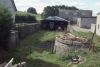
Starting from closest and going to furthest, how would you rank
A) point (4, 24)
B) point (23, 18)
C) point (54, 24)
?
point (4, 24) → point (54, 24) → point (23, 18)

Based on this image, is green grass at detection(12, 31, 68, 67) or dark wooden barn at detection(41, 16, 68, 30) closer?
green grass at detection(12, 31, 68, 67)

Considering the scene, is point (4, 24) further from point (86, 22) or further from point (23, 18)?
point (86, 22)

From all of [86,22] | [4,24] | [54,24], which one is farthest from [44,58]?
[86,22]

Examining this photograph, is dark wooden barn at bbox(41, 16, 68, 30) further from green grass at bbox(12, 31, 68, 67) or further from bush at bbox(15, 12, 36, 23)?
green grass at bbox(12, 31, 68, 67)

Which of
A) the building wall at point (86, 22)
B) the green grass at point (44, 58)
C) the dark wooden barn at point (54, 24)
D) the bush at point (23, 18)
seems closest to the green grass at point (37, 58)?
the green grass at point (44, 58)

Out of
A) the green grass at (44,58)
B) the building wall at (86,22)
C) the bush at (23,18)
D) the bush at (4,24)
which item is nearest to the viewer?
the green grass at (44,58)

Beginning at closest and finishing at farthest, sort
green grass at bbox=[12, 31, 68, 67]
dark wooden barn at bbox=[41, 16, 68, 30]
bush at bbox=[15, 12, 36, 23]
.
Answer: green grass at bbox=[12, 31, 68, 67] < dark wooden barn at bbox=[41, 16, 68, 30] < bush at bbox=[15, 12, 36, 23]

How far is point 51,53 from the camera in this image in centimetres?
2383

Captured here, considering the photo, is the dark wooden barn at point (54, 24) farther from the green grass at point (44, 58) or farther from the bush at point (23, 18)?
the green grass at point (44, 58)

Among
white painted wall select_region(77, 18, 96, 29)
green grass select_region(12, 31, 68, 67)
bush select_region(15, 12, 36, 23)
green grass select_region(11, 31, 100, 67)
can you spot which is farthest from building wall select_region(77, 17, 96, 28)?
green grass select_region(11, 31, 100, 67)

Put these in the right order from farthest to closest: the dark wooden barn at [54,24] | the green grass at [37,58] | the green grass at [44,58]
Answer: the dark wooden barn at [54,24] → the green grass at [37,58] → the green grass at [44,58]

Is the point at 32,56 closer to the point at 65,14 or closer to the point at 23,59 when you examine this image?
the point at 23,59

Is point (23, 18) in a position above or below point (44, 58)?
above

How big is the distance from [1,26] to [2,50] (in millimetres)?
2263
